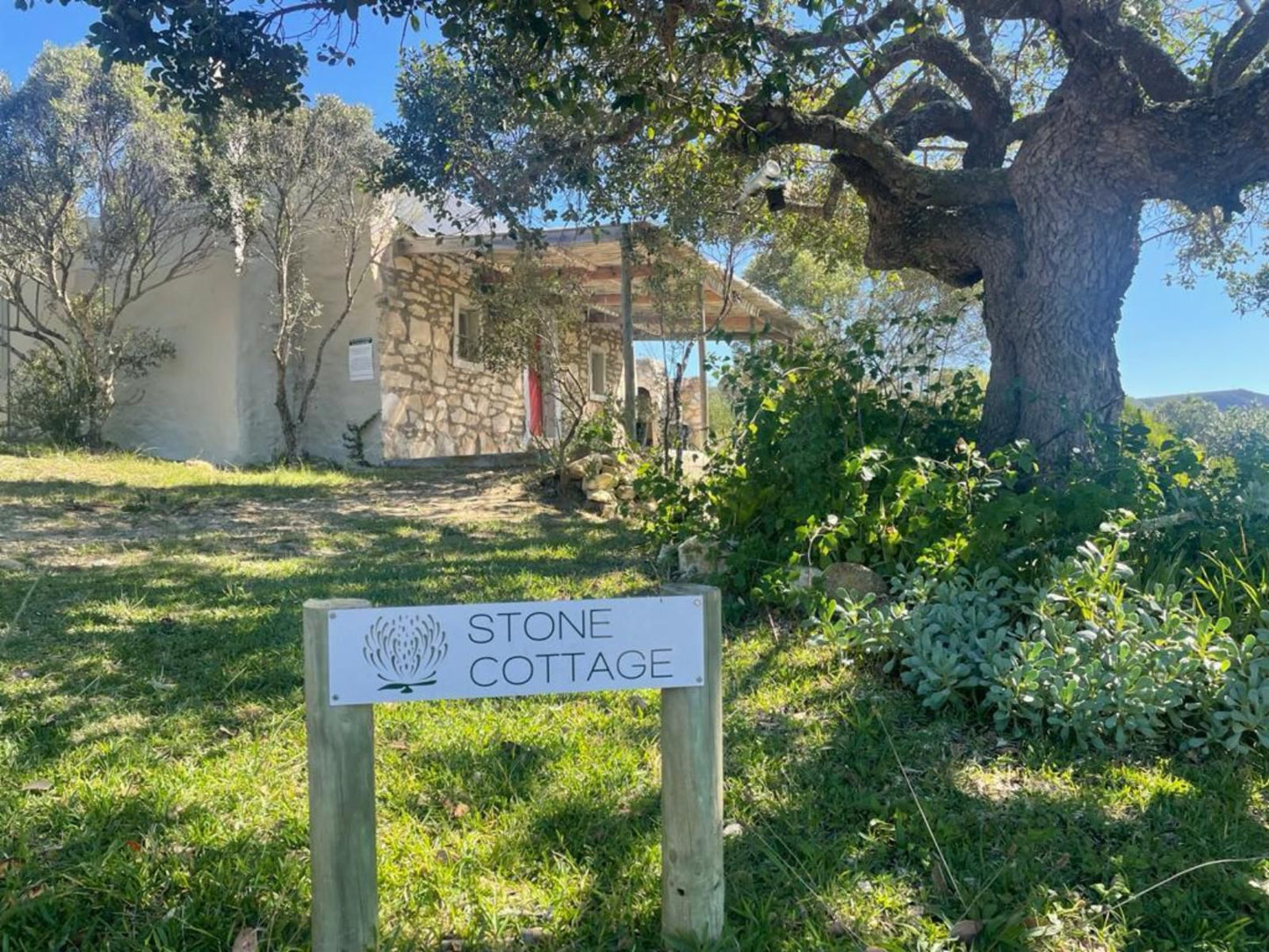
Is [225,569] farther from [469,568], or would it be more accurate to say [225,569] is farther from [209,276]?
[209,276]

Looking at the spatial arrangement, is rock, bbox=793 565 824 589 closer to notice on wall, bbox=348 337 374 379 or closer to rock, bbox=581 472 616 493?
rock, bbox=581 472 616 493

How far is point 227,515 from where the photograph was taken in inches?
281

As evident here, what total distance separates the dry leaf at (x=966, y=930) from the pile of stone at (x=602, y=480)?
6004 millimetres

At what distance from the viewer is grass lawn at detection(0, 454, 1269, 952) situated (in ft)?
6.43

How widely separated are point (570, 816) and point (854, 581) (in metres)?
2.01

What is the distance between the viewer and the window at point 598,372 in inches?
601

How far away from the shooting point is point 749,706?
3.18m

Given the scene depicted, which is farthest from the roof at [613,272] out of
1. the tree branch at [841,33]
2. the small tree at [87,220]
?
the small tree at [87,220]

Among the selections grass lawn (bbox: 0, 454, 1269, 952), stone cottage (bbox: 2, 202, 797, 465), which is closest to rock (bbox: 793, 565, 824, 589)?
grass lawn (bbox: 0, 454, 1269, 952)

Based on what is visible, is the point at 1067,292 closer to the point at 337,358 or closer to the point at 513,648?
the point at 513,648

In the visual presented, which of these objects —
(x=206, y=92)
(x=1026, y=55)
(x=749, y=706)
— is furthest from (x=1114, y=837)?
(x=1026, y=55)

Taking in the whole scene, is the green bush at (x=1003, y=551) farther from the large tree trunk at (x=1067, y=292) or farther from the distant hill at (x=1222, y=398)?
the distant hill at (x=1222, y=398)

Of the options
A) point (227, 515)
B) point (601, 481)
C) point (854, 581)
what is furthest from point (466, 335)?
point (854, 581)

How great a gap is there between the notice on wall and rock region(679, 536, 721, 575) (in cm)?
727
